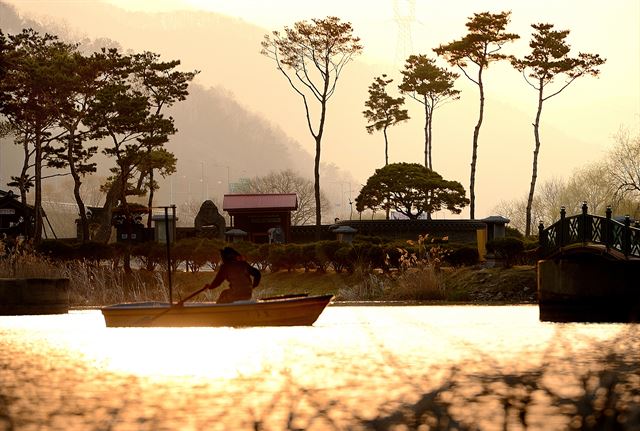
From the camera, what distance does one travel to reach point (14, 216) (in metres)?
73.1

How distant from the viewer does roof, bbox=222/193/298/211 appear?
243 ft

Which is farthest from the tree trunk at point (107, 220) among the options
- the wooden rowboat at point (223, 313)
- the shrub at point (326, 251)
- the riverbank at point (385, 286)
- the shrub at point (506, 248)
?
the wooden rowboat at point (223, 313)

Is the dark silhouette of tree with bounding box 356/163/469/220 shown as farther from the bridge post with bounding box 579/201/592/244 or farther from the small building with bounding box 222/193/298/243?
the bridge post with bounding box 579/201/592/244

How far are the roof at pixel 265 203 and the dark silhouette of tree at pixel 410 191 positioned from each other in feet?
21.6

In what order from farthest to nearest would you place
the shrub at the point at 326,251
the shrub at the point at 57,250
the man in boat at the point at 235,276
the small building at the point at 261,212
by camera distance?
the small building at the point at 261,212 → the shrub at the point at 57,250 → the shrub at the point at 326,251 → the man in boat at the point at 235,276

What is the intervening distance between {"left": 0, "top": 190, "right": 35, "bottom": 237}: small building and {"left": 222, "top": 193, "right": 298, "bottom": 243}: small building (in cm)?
1112

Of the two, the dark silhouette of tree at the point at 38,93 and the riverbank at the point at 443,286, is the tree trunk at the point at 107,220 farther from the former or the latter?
the riverbank at the point at 443,286

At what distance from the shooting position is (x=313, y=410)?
45.3 ft

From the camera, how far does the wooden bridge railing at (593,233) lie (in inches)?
1350

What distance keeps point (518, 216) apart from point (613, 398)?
395 ft

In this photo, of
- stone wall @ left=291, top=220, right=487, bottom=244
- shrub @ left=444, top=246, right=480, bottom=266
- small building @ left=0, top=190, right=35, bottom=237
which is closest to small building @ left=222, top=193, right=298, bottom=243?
stone wall @ left=291, top=220, right=487, bottom=244

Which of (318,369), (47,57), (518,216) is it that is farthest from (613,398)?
(518,216)

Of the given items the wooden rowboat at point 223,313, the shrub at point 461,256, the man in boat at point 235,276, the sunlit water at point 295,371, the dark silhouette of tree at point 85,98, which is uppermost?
the dark silhouette of tree at point 85,98

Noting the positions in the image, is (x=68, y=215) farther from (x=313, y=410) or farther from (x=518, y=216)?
(x=313, y=410)
